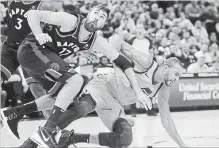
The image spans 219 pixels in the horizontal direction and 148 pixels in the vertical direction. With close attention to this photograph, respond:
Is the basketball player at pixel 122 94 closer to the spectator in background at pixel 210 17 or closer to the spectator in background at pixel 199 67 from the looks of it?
the spectator in background at pixel 199 67

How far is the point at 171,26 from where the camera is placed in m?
11.7

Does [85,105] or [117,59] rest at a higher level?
[117,59]

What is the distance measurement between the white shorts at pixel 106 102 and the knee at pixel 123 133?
0.11 metres

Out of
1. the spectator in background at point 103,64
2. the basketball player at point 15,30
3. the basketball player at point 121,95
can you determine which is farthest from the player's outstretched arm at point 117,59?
the spectator in background at point 103,64

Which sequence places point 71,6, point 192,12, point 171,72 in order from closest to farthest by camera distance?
point 171,72
point 71,6
point 192,12

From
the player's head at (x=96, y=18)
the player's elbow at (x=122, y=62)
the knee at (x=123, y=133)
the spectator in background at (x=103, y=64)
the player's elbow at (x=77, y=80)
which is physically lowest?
the spectator in background at (x=103, y=64)

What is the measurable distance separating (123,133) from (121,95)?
56 cm

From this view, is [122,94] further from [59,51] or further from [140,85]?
[59,51]

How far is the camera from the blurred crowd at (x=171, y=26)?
32.4 feet

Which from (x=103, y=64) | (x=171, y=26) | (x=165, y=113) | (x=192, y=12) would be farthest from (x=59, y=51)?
(x=192, y=12)

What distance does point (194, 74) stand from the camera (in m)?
8.99

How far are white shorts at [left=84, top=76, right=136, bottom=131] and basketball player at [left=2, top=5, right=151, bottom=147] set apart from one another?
565 mm

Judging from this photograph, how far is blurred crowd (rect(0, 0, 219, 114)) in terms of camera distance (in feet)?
32.4

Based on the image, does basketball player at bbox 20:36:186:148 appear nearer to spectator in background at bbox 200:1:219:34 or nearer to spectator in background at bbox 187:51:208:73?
spectator in background at bbox 187:51:208:73
